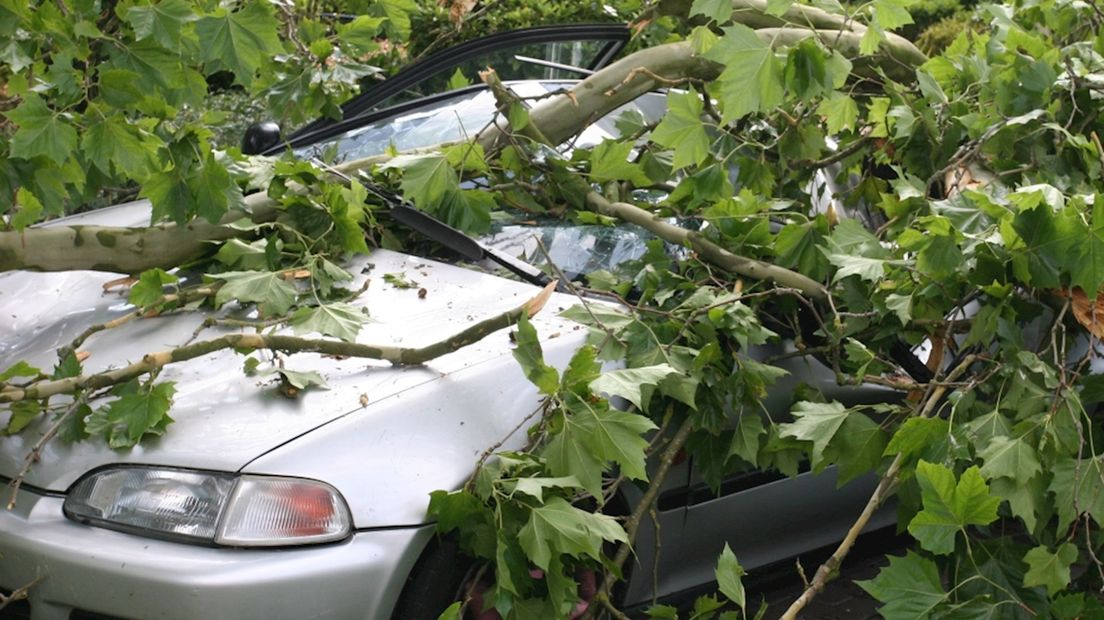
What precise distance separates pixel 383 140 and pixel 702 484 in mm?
1948

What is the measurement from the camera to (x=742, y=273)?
336 centimetres

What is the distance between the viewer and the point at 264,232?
368 cm

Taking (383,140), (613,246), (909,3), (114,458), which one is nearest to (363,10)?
(383,140)

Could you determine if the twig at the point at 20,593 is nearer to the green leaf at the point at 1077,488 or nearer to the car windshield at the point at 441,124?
the car windshield at the point at 441,124

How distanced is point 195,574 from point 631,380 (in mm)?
986

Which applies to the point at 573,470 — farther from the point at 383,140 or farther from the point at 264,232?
the point at 383,140

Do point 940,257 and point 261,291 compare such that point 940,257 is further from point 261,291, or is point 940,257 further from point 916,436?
point 261,291

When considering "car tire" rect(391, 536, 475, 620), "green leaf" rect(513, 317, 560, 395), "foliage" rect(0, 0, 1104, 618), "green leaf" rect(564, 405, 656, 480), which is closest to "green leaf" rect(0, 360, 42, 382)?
"foliage" rect(0, 0, 1104, 618)

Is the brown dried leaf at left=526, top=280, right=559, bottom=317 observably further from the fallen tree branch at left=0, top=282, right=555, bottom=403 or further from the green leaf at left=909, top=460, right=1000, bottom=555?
the green leaf at left=909, top=460, right=1000, bottom=555

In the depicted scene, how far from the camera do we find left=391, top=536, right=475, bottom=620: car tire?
8.80ft

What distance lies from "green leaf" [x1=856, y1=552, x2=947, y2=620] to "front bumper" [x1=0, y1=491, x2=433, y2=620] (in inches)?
37.3

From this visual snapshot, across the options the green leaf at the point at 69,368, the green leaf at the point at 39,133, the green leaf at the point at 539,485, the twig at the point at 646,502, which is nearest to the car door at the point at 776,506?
the twig at the point at 646,502

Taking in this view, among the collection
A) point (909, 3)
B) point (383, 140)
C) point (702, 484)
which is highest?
point (909, 3)

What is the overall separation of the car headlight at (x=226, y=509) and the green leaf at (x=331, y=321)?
49 centimetres
